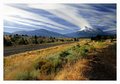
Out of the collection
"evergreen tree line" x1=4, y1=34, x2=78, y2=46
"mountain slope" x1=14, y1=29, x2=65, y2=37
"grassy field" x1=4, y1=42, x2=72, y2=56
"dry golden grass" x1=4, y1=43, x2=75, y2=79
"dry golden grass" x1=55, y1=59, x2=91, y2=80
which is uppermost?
"mountain slope" x1=14, y1=29, x2=65, y2=37

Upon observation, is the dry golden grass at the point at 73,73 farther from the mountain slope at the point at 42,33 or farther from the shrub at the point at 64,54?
the mountain slope at the point at 42,33

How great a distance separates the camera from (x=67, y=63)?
2.62 metres

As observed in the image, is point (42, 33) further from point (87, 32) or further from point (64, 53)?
point (87, 32)

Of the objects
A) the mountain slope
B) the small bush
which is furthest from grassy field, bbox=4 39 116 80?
the mountain slope

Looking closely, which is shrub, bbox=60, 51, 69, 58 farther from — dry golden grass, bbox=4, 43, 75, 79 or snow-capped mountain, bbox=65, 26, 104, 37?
snow-capped mountain, bbox=65, 26, 104, 37

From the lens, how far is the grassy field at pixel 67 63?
8.45ft

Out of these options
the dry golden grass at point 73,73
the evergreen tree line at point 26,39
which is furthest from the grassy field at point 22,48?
the dry golden grass at point 73,73

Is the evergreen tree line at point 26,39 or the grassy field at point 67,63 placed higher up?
the evergreen tree line at point 26,39

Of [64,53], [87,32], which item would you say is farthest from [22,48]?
[87,32]

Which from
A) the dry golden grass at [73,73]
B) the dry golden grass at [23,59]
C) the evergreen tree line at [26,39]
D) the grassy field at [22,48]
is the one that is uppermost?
the evergreen tree line at [26,39]

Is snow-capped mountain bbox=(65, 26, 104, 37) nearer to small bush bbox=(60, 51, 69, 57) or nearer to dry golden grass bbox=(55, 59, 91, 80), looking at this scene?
small bush bbox=(60, 51, 69, 57)

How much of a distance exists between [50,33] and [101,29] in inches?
24.8

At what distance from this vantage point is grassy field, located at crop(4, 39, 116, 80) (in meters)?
2.58

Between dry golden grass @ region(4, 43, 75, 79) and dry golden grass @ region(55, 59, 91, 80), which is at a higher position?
dry golden grass @ region(4, 43, 75, 79)
